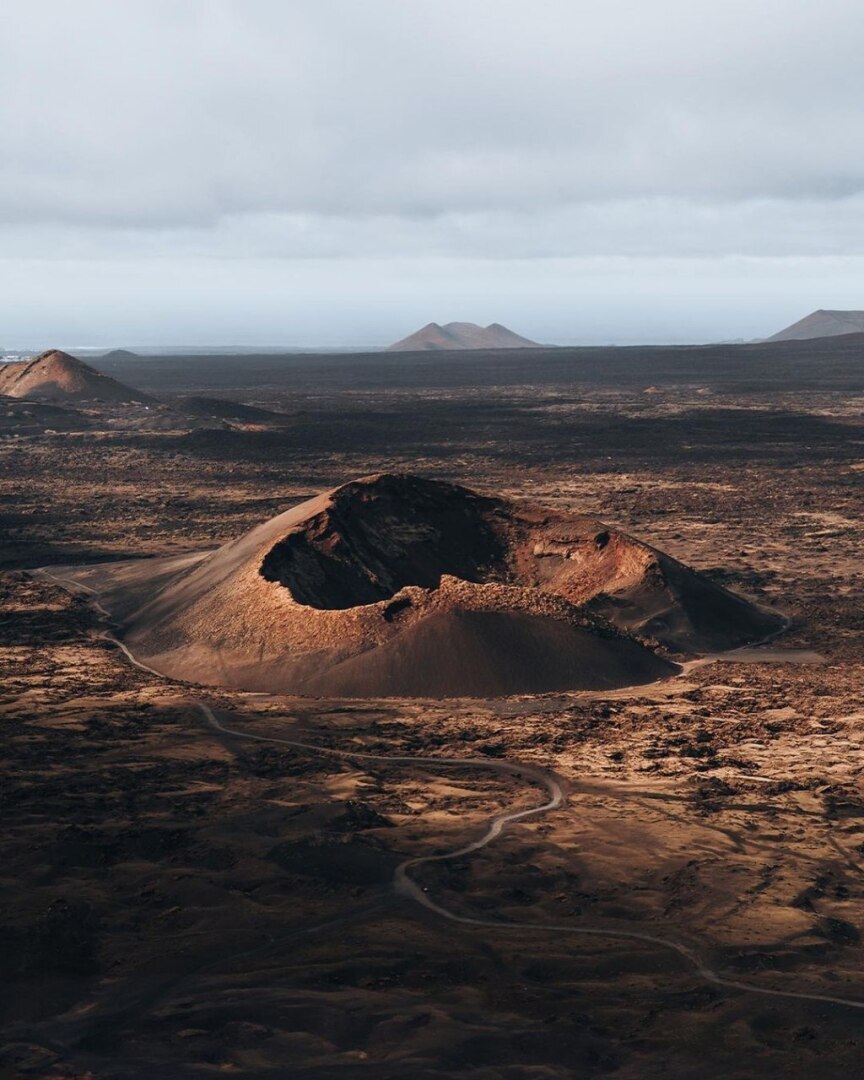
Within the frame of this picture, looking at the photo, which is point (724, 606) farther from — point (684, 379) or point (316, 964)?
point (684, 379)

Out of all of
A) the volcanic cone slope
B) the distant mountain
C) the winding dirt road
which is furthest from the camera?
the distant mountain

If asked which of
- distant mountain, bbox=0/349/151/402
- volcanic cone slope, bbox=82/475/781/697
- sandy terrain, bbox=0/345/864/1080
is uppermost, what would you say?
distant mountain, bbox=0/349/151/402

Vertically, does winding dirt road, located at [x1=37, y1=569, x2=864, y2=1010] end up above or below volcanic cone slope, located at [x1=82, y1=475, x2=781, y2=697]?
below

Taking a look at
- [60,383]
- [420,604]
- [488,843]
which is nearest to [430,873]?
[488,843]

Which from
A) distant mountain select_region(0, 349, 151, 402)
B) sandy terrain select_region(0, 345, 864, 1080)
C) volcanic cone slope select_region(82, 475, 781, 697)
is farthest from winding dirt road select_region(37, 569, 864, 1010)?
distant mountain select_region(0, 349, 151, 402)

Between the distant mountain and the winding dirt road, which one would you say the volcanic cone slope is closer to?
the winding dirt road

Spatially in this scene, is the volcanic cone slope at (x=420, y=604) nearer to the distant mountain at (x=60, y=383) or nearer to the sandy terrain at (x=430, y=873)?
the sandy terrain at (x=430, y=873)
